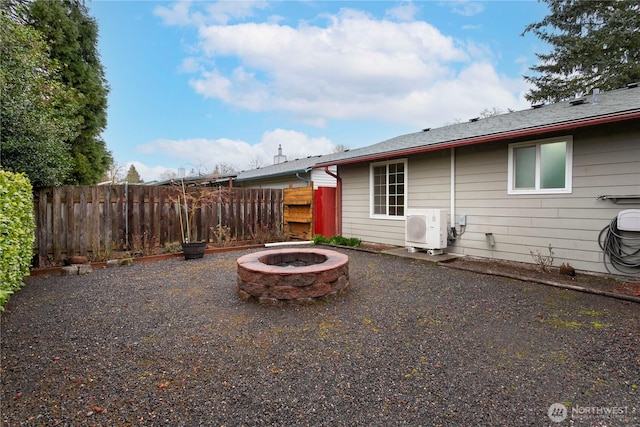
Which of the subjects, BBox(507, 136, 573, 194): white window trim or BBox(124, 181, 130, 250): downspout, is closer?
BBox(507, 136, 573, 194): white window trim

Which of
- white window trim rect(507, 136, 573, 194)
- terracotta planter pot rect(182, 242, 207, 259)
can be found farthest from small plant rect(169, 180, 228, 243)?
white window trim rect(507, 136, 573, 194)

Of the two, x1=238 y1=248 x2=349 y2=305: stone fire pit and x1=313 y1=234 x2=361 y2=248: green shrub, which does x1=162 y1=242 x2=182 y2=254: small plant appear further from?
x1=238 y1=248 x2=349 y2=305: stone fire pit

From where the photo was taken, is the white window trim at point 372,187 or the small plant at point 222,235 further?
the small plant at point 222,235

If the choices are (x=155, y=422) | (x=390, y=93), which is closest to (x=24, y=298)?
(x=155, y=422)

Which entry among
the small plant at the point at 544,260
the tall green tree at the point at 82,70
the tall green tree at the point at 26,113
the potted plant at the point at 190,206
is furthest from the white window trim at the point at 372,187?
the tall green tree at the point at 82,70

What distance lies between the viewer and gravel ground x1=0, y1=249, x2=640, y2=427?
5.99ft

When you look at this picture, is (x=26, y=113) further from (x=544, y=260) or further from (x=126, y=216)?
(x=544, y=260)

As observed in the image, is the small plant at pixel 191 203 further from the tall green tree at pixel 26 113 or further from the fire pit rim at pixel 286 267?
the fire pit rim at pixel 286 267

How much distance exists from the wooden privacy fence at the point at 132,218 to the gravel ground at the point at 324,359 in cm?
214

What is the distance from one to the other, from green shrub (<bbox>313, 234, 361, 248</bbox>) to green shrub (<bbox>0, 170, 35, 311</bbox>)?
5872 mm

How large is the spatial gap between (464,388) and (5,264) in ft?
13.9

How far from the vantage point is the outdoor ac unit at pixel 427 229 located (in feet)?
20.5

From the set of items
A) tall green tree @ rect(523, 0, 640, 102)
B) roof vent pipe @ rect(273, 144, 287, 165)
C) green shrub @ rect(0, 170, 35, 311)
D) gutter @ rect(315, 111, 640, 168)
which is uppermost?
tall green tree @ rect(523, 0, 640, 102)

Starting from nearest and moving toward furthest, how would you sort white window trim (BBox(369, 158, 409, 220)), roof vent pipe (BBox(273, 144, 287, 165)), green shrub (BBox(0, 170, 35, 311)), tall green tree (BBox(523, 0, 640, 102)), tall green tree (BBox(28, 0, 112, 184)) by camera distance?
green shrub (BBox(0, 170, 35, 311)) → white window trim (BBox(369, 158, 409, 220)) → tall green tree (BBox(28, 0, 112, 184)) → tall green tree (BBox(523, 0, 640, 102)) → roof vent pipe (BBox(273, 144, 287, 165))
